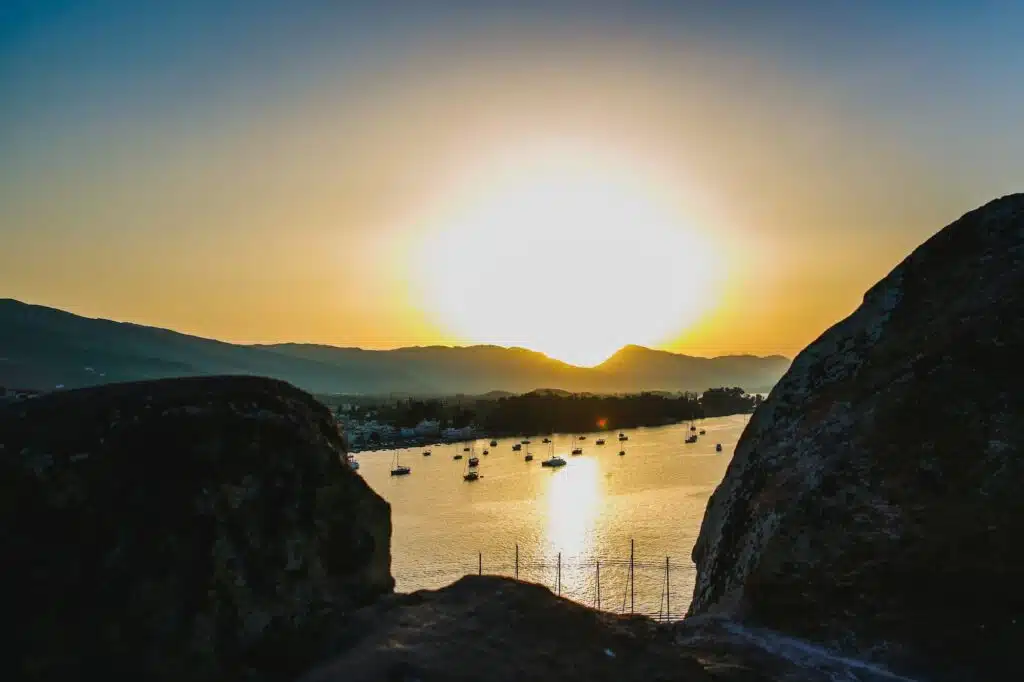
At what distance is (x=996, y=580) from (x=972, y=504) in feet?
2.28

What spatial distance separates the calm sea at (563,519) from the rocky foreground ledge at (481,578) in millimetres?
19949

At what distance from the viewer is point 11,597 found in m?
3.45

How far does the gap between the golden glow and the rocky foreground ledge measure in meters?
54.1

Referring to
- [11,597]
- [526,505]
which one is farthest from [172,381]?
[526,505]

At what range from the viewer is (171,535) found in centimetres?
392

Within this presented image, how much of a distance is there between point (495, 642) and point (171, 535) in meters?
2.02

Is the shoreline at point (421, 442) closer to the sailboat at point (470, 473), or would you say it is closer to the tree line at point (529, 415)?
the tree line at point (529, 415)

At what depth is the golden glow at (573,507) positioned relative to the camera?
202 ft

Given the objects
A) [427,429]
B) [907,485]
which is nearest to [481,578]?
[907,485]

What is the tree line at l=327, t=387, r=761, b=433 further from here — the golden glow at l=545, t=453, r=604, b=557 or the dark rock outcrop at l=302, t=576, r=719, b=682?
the dark rock outcrop at l=302, t=576, r=719, b=682

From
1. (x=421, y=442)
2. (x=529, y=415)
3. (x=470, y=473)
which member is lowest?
(x=470, y=473)

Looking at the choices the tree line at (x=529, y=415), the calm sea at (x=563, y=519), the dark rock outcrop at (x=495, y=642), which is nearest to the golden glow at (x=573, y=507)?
Answer: the calm sea at (x=563, y=519)

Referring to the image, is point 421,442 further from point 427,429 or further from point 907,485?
point 907,485

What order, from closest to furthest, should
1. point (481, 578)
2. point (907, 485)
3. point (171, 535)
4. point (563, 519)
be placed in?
1. point (171, 535)
2. point (481, 578)
3. point (907, 485)
4. point (563, 519)
